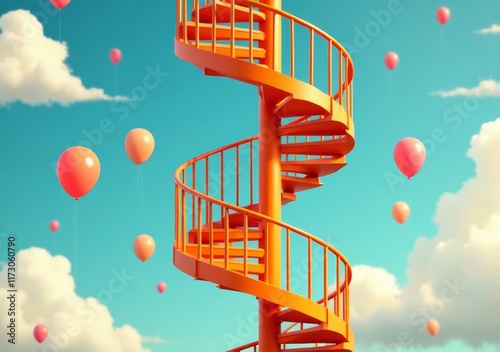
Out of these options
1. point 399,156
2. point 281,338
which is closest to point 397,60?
point 399,156

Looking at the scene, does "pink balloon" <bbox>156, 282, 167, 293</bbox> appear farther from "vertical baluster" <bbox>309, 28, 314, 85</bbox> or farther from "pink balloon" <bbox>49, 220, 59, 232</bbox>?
"vertical baluster" <bbox>309, 28, 314, 85</bbox>

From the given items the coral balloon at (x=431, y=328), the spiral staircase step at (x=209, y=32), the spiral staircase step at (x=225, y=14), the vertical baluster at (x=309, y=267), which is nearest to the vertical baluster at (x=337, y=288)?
the vertical baluster at (x=309, y=267)

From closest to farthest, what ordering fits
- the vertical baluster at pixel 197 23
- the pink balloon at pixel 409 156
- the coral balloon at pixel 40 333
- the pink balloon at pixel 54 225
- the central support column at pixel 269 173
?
1. the vertical baluster at pixel 197 23
2. the central support column at pixel 269 173
3. the pink balloon at pixel 409 156
4. the coral balloon at pixel 40 333
5. the pink balloon at pixel 54 225

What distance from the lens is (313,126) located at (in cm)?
873

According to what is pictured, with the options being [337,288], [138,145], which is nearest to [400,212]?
[138,145]

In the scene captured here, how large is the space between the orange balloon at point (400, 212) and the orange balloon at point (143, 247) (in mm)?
2918

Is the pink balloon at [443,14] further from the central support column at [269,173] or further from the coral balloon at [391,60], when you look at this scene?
the central support column at [269,173]

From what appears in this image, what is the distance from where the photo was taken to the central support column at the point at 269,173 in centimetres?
898

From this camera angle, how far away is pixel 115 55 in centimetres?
1258

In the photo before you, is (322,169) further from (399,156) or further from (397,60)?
(397,60)

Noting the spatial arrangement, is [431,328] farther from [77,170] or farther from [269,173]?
[77,170]

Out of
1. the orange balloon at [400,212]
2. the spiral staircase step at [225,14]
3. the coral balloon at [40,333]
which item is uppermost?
the spiral staircase step at [225,14]

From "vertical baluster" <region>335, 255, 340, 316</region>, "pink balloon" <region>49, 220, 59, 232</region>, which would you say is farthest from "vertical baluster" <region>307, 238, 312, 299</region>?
"pink balloon" <region>49, 220, 59, 232</region>

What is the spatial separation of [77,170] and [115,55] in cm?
404
